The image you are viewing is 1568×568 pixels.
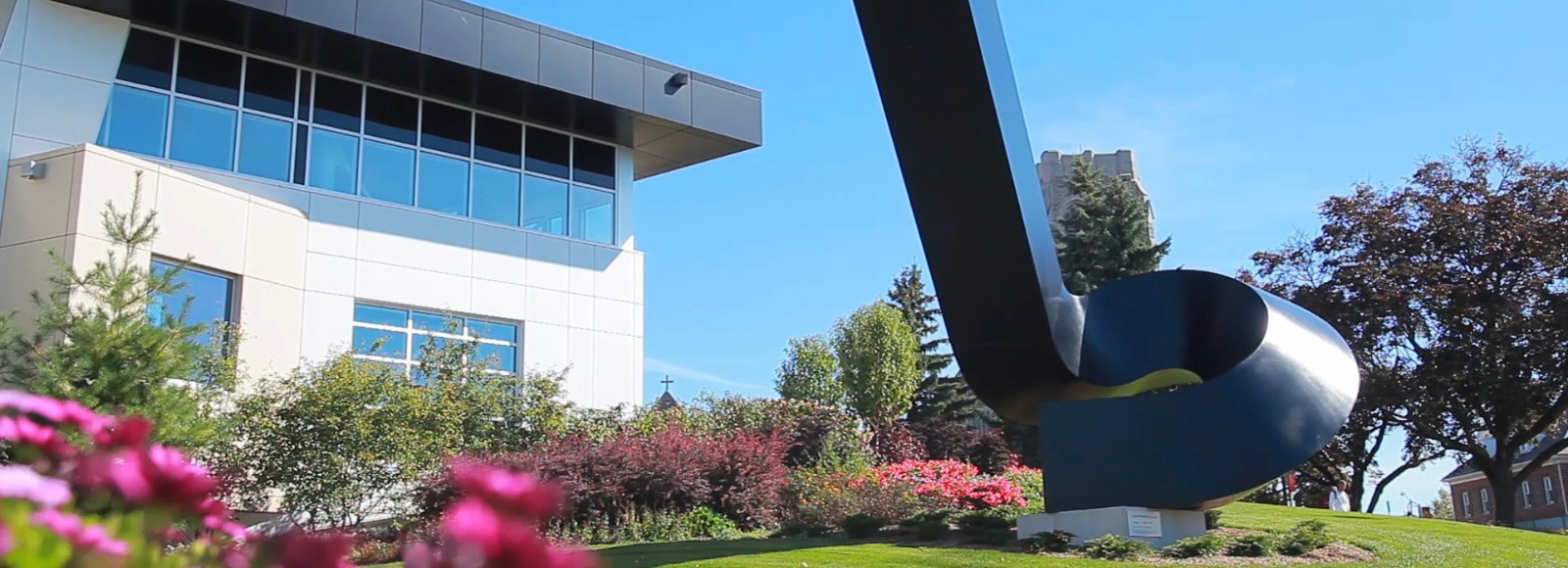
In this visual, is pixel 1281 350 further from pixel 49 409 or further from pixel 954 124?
pixel 49 409

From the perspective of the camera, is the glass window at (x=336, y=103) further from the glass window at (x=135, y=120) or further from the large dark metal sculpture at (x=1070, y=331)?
the large dark metal sculpture at (x=1070, y=331)

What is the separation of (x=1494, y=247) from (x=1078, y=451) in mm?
18785

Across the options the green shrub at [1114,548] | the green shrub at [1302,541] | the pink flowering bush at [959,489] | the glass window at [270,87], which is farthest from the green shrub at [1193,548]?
the glass window at [270,87]

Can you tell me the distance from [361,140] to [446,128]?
1.67 metres

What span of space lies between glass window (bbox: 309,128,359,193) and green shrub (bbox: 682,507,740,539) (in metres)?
8.78

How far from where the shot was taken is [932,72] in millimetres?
11289

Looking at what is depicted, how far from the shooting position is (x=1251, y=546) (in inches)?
499

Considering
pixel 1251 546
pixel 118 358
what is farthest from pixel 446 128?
pixel 1251 546

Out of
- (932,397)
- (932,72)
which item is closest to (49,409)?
(932,72)

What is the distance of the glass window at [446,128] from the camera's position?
22766 millimetres

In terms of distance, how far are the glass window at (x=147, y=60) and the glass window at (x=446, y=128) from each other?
418 centimetres

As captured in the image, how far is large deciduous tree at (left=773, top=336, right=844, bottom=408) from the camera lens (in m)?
34.1

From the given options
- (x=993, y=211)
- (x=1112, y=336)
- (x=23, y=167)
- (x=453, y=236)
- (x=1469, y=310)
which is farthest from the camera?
(x=1469, y=310)

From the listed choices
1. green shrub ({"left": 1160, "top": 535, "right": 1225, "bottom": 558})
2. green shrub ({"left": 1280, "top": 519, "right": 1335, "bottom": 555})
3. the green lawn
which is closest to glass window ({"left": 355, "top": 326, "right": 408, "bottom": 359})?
the green lawn
